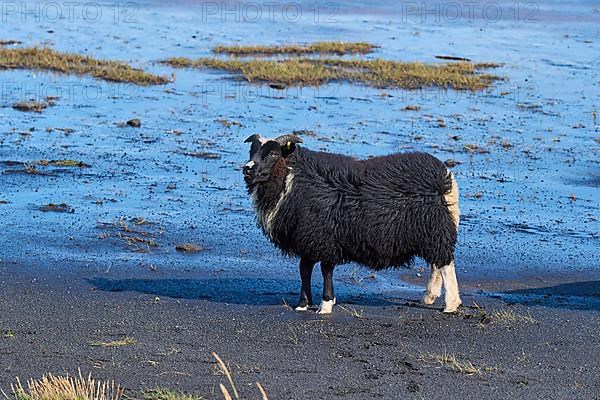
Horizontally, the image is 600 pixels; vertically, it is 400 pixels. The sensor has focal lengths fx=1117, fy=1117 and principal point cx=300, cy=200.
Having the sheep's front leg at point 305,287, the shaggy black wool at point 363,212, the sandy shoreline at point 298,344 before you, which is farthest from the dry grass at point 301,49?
the sheep's front leg at point 305,287

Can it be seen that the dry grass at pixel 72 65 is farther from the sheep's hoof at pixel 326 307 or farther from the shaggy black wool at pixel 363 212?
the sheep's hoof at pixel 326 307

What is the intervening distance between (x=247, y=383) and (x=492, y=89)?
52.8 ft

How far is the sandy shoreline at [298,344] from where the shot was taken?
804 centimetres

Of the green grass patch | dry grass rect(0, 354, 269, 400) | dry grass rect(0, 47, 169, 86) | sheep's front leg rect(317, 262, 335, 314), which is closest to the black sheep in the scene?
sheep's front leg rect(317, 262, 335, 314)

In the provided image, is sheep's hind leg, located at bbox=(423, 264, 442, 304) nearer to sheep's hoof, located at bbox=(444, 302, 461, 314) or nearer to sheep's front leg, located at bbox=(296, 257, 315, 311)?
sheep's hoof, located at bbox=(444, 302, 461, 314)

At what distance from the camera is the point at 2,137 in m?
17.0

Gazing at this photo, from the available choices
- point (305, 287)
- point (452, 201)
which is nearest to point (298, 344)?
point (305, 287)

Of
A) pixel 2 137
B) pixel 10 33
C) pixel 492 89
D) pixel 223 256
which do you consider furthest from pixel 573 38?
Answer: pixel 223 256

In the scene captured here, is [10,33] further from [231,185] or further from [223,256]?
[223,256]

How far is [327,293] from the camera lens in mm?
10102

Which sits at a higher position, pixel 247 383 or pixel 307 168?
pixel 307 168

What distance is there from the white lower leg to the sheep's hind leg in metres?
0.14

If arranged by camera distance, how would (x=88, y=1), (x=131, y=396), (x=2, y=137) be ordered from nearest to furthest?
(x=131, y=396) < (x=2, y=137) < (x=88, y=1)

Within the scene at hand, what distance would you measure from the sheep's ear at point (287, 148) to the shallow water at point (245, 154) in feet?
4.61
